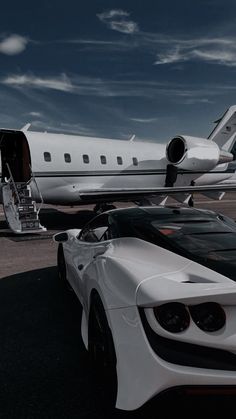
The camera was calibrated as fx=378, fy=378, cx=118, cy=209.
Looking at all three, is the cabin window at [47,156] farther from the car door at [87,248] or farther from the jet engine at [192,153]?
the car door at [87,248]

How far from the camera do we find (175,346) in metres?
2.22

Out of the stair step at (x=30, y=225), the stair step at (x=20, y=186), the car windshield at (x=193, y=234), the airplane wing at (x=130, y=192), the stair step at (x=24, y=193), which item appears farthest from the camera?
the airplane wing at (x=130, y=192)

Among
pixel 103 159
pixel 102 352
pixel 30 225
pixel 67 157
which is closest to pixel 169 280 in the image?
pixel 102 352

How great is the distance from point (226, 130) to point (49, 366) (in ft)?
57.8

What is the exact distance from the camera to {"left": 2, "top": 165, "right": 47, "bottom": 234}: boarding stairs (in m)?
11.3

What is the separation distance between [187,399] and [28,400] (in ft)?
4.57

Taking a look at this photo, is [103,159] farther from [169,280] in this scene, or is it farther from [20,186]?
[169,280]

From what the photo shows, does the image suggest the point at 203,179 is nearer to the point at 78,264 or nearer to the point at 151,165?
the point at 151,165

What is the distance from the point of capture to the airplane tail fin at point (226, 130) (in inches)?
746

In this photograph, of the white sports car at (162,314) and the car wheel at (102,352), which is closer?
the white sports car at (162,314)

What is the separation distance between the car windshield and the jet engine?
11.7m

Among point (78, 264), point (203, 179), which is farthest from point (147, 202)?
point (78, 264)

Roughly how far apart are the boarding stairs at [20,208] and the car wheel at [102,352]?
8.21 metres

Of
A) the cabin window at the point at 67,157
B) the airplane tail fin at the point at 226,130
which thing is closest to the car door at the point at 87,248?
the cabin window at the point at 67,157
